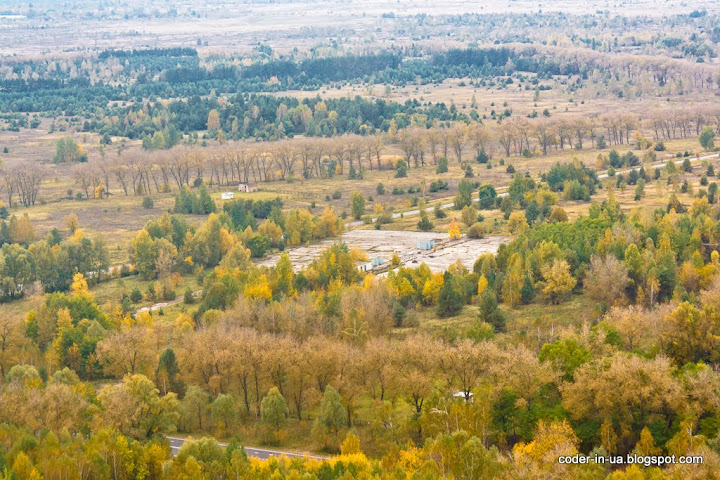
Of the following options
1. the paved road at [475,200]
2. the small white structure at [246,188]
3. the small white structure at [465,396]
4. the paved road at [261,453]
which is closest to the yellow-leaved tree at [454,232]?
the paved road at [475,200]

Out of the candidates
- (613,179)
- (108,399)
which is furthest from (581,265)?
(613,179)

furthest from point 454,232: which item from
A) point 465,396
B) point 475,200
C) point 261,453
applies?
point 261,453

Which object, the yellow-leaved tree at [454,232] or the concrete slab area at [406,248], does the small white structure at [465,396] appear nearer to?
the concrete slab area at [406,248]

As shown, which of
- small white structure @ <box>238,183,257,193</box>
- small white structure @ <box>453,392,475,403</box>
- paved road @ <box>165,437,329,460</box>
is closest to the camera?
paved road @ <box>165,437,329,460</box>

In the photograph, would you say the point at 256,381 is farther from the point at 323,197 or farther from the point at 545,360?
the point at 323,197

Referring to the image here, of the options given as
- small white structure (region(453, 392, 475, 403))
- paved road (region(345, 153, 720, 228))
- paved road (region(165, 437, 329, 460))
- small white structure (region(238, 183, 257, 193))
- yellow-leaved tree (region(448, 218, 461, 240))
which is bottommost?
paved road (region(345, 153, 720, 228))

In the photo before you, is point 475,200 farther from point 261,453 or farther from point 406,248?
point 261,453

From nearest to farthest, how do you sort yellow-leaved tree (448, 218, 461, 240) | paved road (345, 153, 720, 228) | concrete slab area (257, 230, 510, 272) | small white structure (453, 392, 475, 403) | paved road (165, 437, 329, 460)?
paved road (165, 437, 329, 460), small white structure (453, 392, 475, 403), concrete slab area (257, 230, 510, 272), yellow-leaved tree (448, 218, 461, 240), paved road (345, 153, 720, 228)

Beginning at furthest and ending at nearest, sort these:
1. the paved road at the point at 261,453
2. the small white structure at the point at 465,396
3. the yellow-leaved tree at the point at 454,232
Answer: the yellow-leaved tree at the point at 454,232
the small white structure at the point at 465,396
the paved road at the point at 261,453

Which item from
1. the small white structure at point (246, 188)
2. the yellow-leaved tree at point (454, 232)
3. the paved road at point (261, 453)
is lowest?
the small white structure at point (246, 188)

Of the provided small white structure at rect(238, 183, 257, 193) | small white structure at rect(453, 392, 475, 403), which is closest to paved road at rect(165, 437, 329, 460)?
small white structure at rect(453, 392, 475, 403)

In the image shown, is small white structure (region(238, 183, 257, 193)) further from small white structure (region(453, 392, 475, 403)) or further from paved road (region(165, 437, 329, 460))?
paved road (region(165, 437, 329, 460))

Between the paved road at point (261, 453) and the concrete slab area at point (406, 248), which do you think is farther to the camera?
the concrete slab area at point (406, 248)
